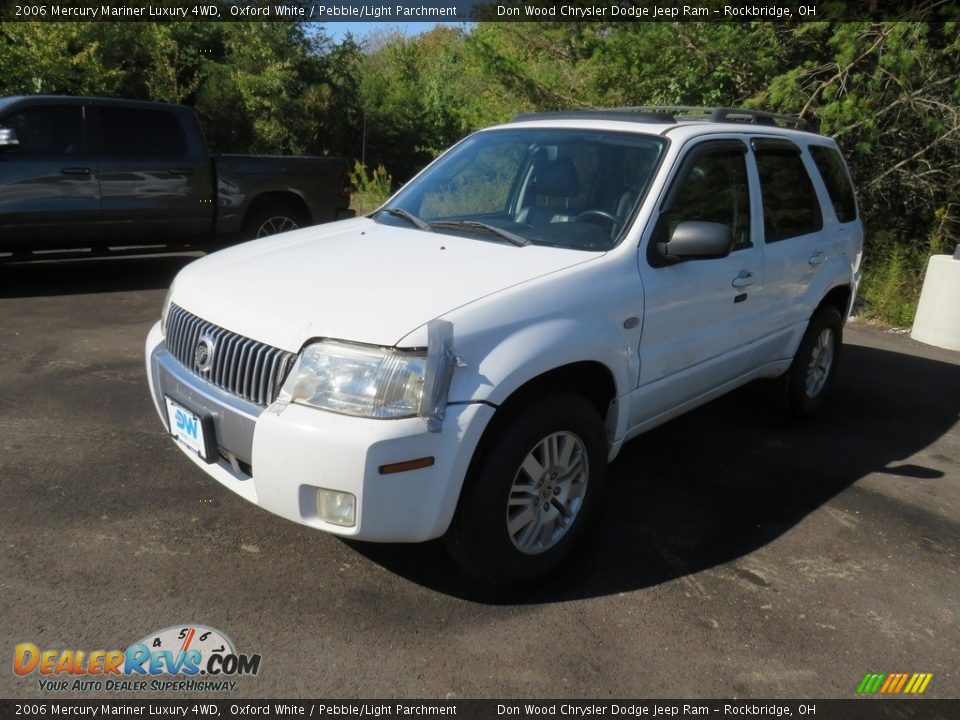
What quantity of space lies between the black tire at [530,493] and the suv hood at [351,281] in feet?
1.68

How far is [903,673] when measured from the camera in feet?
9.50

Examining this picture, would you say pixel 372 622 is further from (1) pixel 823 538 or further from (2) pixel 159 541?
(1) pixel 823 538

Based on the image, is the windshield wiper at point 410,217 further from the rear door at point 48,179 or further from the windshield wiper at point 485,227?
the rear door at point 48,179

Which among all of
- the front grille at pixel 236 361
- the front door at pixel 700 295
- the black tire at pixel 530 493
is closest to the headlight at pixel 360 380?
the front grille at pixel 236 361

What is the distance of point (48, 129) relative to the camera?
26.4 feet

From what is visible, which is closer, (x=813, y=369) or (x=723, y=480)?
(x=723, y=480)

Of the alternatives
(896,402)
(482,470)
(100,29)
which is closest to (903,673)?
(482,470)

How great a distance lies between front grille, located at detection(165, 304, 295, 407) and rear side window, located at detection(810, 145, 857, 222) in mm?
3857

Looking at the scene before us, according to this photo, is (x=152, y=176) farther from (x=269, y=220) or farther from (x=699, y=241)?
(x=699, y=241)

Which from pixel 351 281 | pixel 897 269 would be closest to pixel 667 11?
pixel 897 269

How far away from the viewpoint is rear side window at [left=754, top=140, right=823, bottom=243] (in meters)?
4.52

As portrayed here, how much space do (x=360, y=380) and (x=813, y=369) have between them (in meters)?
3.76

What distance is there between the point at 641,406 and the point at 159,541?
2.18 metres

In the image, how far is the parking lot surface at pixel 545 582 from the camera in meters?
2.80
